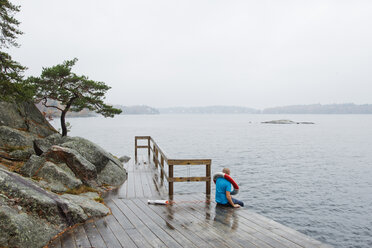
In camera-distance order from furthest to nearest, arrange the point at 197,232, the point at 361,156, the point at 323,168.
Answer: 1. the point at 361,156
2. the point at 323,168
3. the point at 197,232

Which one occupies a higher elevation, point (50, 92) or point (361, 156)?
point (50, 92)

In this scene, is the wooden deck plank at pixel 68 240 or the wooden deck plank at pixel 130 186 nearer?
the wooden deck plank at pixel 68 240

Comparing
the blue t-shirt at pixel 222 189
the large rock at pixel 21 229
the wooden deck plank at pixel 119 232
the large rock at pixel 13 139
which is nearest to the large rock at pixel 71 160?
the large rock at pixel 13 139

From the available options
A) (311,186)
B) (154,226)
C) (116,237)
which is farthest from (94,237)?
(311,186)

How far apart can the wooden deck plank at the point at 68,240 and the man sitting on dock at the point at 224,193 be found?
14.6 ft

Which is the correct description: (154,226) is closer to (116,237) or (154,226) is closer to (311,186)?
(116,237)

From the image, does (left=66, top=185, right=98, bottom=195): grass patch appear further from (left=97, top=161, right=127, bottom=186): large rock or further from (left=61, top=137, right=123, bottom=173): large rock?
(left=61, top=137, right=123, bottom=173): large rock

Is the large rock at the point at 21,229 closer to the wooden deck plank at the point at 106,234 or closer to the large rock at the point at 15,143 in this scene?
the wooden deck plank at the point at 106,234

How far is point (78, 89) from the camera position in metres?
14.2

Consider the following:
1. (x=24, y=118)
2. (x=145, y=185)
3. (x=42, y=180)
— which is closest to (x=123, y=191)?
(x=145, y=185)

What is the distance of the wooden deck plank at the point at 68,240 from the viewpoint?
5.75m

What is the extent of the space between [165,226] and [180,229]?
44 centimetres

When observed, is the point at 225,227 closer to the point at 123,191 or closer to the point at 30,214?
the point at 30,214

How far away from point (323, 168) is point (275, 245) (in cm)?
2572
